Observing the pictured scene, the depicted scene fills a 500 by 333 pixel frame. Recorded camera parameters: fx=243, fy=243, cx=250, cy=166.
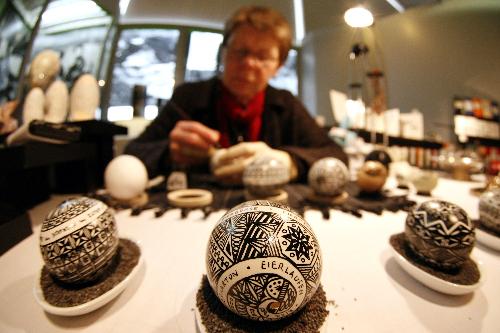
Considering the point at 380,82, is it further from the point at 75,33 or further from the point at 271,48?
the point at 75,33

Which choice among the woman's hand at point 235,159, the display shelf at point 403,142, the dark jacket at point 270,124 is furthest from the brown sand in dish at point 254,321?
the display shelf at point 403,142

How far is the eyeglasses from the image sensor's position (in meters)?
0.69

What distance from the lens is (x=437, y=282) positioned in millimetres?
249

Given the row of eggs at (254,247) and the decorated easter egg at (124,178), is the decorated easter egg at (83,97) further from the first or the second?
the row of eggs at (254,247)

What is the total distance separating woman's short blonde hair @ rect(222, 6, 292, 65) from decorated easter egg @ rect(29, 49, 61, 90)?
39 cm

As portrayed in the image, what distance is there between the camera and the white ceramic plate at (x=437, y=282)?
0.79ft

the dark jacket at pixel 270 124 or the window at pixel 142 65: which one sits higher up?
the window at pixel 142 65

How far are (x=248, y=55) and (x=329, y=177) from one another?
16.8 inches

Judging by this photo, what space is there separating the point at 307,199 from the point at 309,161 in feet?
0.53

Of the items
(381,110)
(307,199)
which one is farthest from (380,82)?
(307,199)

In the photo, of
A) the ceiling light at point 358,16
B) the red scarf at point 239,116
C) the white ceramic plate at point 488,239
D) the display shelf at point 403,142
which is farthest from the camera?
the display shelf at point 403,142

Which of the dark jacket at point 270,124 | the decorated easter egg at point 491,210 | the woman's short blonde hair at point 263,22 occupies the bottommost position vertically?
the decorated easter egg at point 491,210

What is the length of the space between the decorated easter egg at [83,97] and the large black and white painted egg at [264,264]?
55 centimetres

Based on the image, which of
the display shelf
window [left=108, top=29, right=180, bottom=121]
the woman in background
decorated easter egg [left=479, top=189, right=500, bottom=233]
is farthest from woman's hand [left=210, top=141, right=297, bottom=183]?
the display shelf
